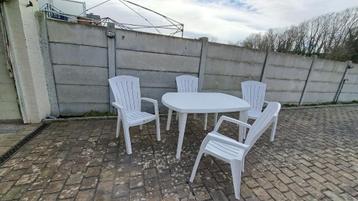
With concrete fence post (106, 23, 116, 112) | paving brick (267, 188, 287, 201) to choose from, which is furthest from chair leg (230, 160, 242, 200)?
concrete fence post (106, 23, 116, 112)

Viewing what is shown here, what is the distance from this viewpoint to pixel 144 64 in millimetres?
3107

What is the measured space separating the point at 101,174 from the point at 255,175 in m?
1.73

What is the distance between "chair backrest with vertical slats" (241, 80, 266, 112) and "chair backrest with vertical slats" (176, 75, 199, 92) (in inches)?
37.5

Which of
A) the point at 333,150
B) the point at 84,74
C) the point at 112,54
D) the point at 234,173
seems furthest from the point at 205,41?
the point at 333,150

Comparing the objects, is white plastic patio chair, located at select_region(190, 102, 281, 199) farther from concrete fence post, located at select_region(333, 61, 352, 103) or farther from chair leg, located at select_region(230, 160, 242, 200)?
concrete fence post, located at select_region(333, 61, 352, 103)

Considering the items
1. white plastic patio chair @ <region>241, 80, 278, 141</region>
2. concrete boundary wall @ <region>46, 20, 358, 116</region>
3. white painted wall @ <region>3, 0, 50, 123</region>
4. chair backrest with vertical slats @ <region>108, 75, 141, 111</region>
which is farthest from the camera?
white plastic patio chair @ <region>241, 80, 278, 141</region>

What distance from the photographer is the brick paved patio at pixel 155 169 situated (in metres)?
1.49

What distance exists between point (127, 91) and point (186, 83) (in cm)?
122

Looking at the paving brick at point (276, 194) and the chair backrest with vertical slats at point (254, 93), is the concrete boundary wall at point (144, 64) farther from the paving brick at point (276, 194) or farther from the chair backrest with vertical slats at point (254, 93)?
the paving brick at point (276, 194)

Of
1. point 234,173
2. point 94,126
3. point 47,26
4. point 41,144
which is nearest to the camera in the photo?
point 234,173

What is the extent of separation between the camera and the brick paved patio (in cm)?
149

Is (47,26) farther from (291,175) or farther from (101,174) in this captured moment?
(291,175)

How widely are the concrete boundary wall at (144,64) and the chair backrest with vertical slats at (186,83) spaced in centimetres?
30

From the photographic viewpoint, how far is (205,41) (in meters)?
3.40
